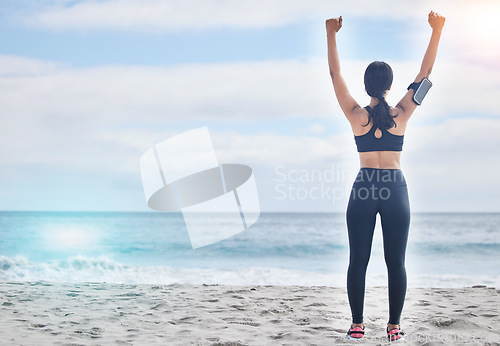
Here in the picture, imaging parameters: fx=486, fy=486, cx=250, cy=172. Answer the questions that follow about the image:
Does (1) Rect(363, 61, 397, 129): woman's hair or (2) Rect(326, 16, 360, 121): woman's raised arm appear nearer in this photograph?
(1) Rect(363, 61, 397, 129): woman's hair

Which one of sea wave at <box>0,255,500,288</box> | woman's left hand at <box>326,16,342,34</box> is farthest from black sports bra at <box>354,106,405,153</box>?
sea wave at <box>0,255,500,288</box>

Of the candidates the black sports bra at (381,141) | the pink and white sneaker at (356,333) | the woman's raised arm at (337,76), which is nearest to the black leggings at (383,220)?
the black sports bra at (381,141)

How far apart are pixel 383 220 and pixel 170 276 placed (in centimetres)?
722

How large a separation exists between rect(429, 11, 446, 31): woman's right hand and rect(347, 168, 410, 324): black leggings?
1.00 m

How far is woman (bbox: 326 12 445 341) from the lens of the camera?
2.92 metres

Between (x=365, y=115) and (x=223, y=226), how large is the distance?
958 inches

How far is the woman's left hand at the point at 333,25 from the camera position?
10.4ft

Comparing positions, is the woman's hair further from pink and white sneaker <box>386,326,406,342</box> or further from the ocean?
the ocean

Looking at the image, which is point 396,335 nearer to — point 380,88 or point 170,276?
point 380,88

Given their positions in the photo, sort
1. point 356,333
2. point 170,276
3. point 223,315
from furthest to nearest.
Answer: point 170,276, point 223,315, point 356,333

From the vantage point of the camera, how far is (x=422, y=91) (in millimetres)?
3027

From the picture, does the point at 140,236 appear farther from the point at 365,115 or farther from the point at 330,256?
the point at 365,115

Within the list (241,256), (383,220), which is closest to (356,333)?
(383,220)

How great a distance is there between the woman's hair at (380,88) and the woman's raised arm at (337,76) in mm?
134
